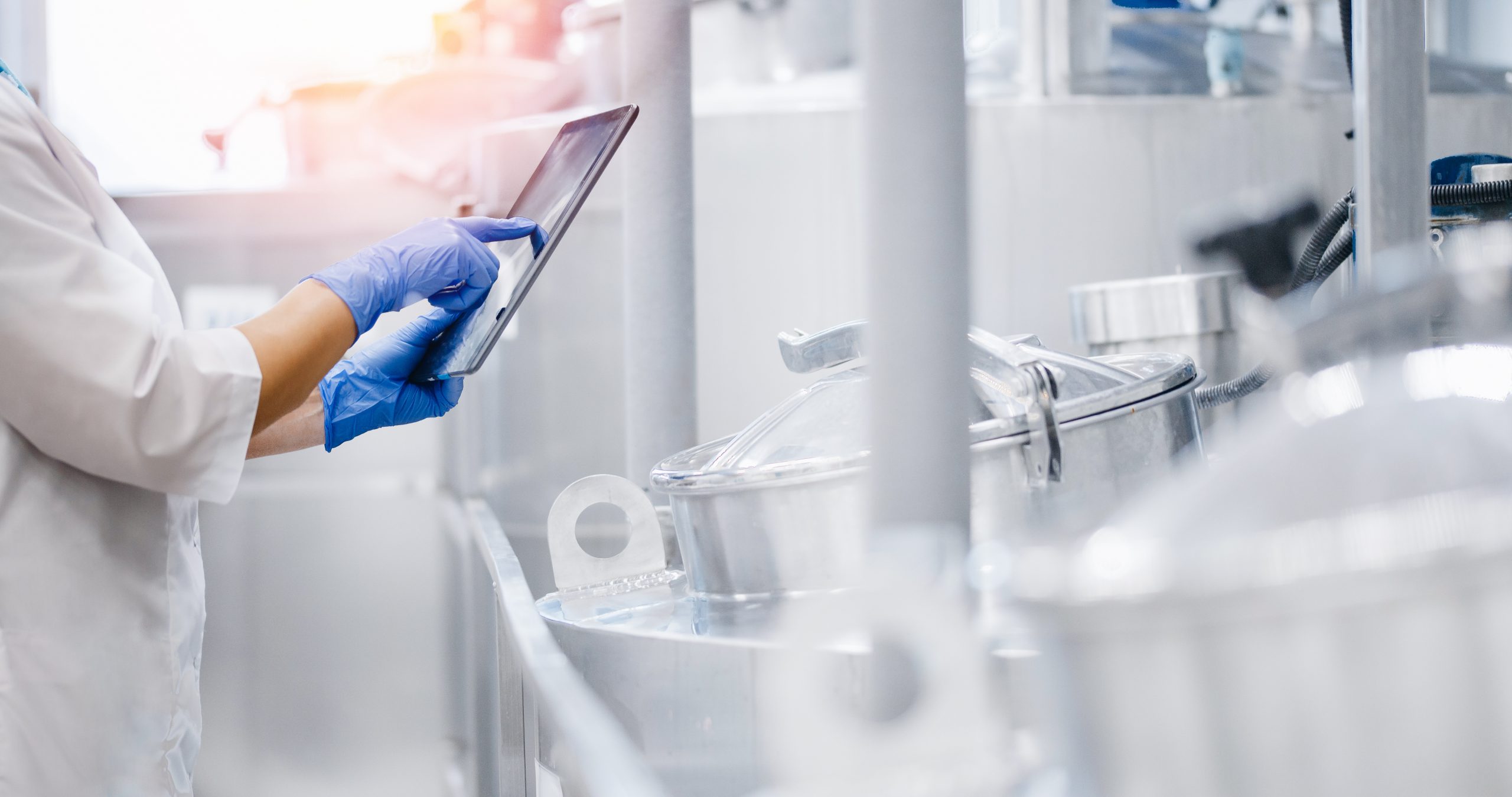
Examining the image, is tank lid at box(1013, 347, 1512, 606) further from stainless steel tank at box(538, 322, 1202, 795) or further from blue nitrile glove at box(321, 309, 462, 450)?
blue nitrile glove at box(321, 309, 462, 450)

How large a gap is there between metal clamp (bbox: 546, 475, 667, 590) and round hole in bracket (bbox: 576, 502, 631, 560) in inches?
30.8

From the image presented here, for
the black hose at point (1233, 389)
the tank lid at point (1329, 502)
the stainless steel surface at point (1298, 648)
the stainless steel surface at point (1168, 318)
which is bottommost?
the stainless steel surface at point (1298, 648)

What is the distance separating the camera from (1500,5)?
3492 millimetres

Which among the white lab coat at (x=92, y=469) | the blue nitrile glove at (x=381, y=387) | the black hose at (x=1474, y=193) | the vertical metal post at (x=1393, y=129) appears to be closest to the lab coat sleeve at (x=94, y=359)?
the white lab coat at (x=92, y=469)

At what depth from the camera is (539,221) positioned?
108 centimetres

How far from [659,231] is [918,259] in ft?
2.90

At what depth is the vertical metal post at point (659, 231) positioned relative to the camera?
1388 mm

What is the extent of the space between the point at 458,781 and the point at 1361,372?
1.93 metres

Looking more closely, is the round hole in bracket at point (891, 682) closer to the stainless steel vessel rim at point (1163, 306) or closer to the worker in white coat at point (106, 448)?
the worker in white coat at point (106, 448)

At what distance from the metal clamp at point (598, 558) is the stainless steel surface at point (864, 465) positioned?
0.10m

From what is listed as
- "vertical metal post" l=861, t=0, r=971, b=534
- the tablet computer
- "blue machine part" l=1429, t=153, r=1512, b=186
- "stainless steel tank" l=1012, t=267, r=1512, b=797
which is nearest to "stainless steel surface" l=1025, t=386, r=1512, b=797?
"stainless steel tank" l=1012, t=267, r=1512, b=797

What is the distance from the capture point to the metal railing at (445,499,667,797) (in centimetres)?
56

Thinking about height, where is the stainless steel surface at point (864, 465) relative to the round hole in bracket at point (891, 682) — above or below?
above

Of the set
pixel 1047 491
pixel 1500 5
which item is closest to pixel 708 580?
pixel 1047 491
